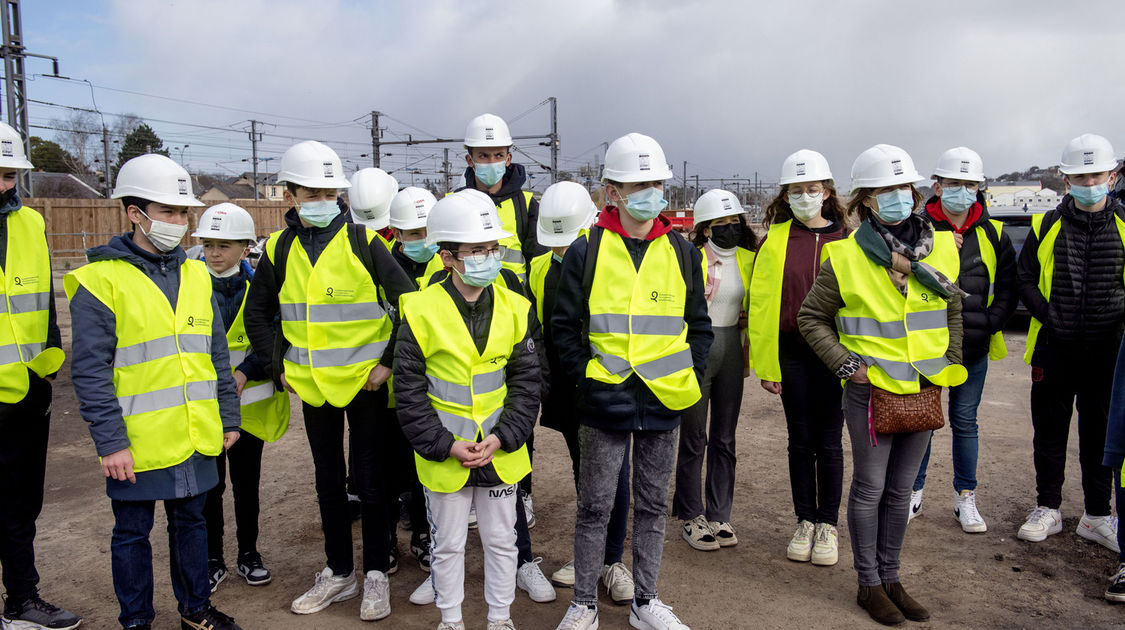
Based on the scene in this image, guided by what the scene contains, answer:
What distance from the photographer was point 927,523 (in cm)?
519

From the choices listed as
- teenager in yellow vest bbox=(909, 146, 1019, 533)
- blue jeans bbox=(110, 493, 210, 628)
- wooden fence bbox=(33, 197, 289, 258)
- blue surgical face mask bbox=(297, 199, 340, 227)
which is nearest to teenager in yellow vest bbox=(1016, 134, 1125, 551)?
teenager in yellow vest bbox=(909, 146, 1019, 533)

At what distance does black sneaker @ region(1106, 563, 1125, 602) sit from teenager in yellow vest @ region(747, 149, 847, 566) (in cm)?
133

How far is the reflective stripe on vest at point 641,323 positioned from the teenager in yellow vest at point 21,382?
2.75 m

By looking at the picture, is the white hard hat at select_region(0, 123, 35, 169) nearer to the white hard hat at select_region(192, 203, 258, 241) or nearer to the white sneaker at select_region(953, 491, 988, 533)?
the white hard hat at select_region(192, 203, 258, 241)

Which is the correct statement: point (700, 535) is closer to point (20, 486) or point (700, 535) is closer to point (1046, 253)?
point (1046, 253)

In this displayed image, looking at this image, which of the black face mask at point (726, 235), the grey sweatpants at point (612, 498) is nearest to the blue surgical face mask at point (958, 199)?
the black face mask at point (726, 235)

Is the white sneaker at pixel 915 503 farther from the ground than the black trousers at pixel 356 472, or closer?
closer

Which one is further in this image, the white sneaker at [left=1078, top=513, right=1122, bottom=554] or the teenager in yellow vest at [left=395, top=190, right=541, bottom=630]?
the white sneaker at [left=1078, top=513, right=1122, bottom=554]

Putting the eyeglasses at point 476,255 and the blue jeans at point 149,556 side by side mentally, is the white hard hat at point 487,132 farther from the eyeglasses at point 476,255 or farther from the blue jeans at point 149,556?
the blue jeans at point 149,556

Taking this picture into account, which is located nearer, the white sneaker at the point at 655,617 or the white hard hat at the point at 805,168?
the white sneaker at the point at 655,617

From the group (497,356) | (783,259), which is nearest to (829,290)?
(783,259)

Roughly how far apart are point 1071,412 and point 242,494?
4.93 meters

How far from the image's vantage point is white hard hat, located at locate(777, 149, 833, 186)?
4.64m

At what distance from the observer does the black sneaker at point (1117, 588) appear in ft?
13.4
